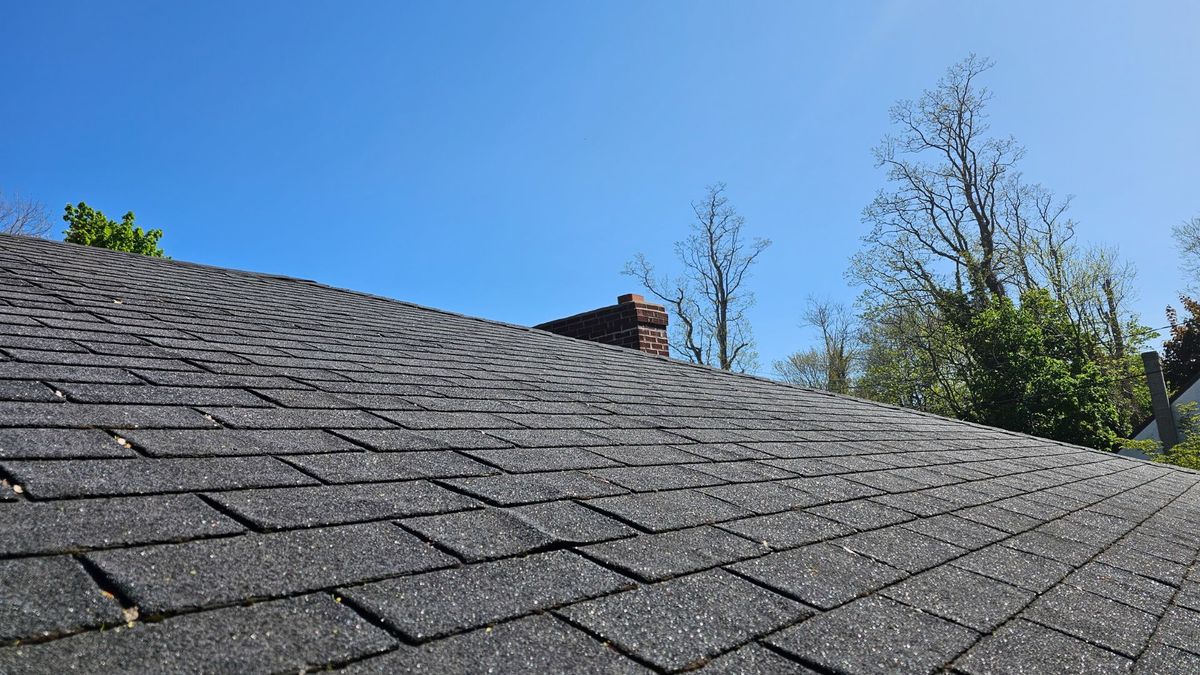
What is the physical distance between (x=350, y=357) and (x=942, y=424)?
5.68 meters

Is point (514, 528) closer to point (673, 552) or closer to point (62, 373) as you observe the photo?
point (673, 552)

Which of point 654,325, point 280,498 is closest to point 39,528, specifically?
point 280,498

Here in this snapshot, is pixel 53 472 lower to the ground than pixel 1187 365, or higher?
lower

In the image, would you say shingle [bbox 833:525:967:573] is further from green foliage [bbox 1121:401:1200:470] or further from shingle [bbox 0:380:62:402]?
green foliage [bbox 1121:401:1200:470]

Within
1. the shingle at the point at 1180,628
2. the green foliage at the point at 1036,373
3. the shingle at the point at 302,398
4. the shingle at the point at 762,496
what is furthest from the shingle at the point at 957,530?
the green foliage at the point at 1036,373

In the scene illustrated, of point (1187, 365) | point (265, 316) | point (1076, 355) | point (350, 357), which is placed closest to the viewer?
point (350, 357)

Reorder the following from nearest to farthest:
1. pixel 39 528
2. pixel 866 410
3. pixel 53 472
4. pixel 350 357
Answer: pixel 39 528, pixel 53 472, pixel 350 357, pixel 866 410

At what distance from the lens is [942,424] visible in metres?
7.22

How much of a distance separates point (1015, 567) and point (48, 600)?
8.35 feet

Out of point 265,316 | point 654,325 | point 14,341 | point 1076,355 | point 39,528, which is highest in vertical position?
point 1076,355

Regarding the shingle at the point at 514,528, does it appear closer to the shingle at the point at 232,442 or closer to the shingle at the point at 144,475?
the shingle at the point at 144,475

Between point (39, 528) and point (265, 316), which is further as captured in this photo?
point (265, 316)

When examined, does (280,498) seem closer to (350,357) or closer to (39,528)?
(39,528)

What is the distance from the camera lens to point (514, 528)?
1.80 meters
